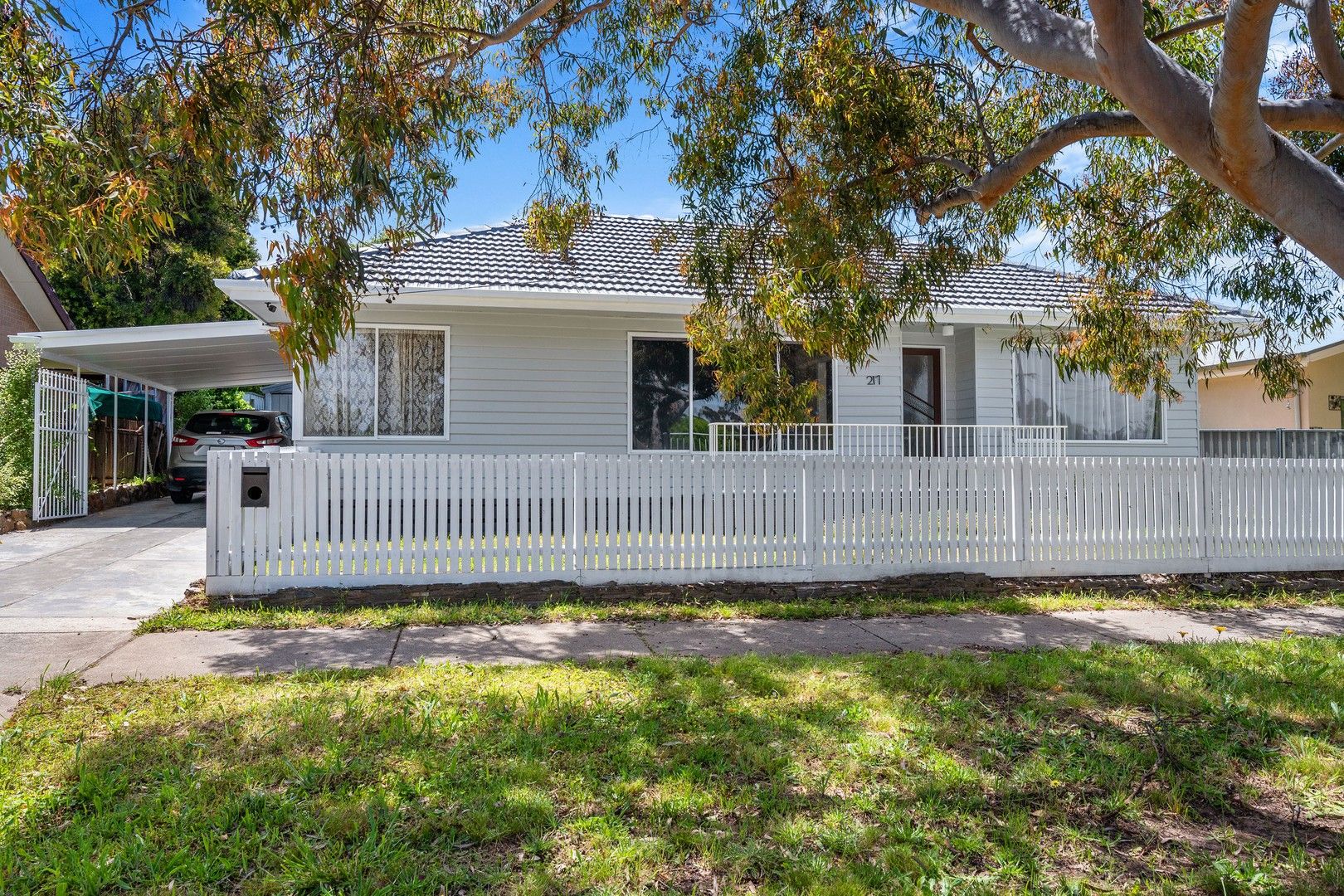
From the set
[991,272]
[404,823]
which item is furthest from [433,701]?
[991,272]

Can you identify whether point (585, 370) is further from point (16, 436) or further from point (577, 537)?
point (16, 436)

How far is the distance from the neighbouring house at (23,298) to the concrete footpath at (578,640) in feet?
51.1

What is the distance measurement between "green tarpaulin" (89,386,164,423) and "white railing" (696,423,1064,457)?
11.6m

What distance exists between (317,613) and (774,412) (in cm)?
465

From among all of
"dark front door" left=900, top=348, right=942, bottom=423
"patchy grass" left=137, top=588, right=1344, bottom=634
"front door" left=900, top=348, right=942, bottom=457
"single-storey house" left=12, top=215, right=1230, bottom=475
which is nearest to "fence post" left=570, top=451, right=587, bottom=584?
"patchy grass" left=137, top=588, right=1344, bottom=634

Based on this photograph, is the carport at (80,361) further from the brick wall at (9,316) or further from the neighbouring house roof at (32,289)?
the neighbouring house roof at (32,289)

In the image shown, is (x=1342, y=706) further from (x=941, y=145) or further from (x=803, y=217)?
(x=941, y=145)

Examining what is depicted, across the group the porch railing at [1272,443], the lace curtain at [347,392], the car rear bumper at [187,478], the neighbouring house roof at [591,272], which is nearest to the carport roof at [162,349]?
the lace curtain at [347,392]

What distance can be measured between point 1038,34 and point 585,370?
8221mm

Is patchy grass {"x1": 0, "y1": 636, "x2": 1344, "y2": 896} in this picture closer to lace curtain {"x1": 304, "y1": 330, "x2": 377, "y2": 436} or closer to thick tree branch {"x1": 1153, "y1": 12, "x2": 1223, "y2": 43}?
thick tree branch {"x1": 1153, "y1": 12, "x2": 1223, "y2": 43}

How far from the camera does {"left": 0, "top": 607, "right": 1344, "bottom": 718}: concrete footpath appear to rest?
5797mm

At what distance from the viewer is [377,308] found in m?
Result: 11.8

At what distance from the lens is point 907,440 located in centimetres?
1381

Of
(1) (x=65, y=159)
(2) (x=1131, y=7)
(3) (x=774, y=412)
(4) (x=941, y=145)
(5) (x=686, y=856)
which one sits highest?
(4) (x=941, y=145)
